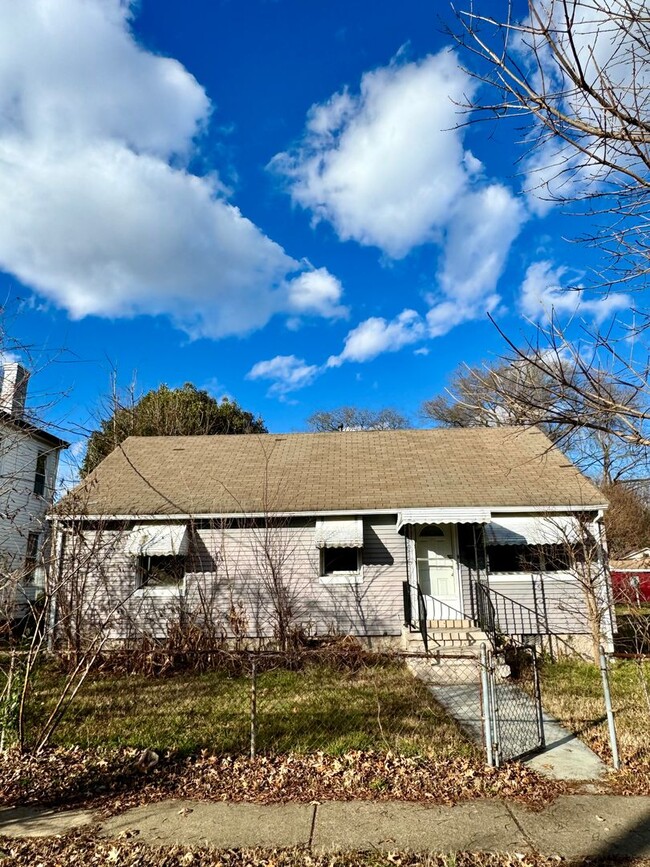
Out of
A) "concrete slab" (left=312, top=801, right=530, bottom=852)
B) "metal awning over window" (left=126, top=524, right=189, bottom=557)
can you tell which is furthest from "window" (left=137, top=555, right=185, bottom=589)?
"concrete slab" (left=312, top=801, right=530, bottom=852)

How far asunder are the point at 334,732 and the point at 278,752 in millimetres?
838

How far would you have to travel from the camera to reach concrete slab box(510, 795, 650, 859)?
3936mm

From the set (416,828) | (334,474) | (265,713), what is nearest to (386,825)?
(416,828)

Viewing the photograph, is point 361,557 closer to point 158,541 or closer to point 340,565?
point 340,565

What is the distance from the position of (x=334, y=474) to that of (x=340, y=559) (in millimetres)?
2400

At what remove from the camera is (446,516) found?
1125 centimetres

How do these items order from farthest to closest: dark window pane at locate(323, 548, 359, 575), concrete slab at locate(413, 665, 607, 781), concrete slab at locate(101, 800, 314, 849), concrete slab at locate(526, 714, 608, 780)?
dark window pane at locate(323, 548, 359, 575)
concrete slab at locate(413, 665, 607, 781)
concrete slab at locate(526, 714, 608, 780)
concrete slab at locate(101, 800, 314, 849)

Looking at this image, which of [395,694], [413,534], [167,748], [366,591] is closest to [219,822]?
[167,748]

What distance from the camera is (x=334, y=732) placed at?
21.2 ft

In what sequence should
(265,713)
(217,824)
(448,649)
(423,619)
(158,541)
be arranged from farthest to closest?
(158,541)
(423,619)
(448,649)
(265,713)
(217,824)

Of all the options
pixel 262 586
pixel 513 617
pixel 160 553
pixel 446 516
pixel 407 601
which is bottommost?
pixel 513 617

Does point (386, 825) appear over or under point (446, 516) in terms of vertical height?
under

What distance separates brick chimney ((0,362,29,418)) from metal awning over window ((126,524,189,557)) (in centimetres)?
579

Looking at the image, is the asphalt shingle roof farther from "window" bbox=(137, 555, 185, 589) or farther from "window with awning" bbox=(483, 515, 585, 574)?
"window" bbox=(137, 555, 185, 589)
